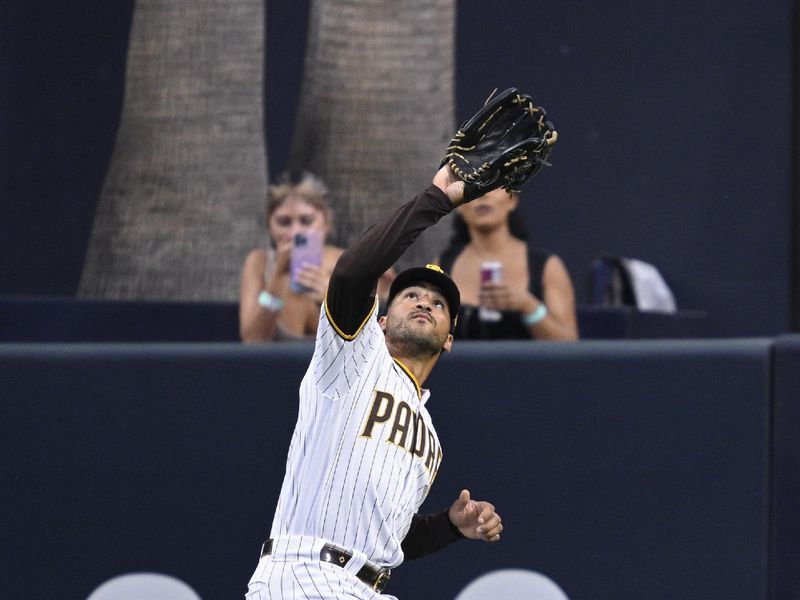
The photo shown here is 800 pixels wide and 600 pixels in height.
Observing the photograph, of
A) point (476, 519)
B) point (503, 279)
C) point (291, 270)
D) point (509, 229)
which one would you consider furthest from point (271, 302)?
point (476, 519)

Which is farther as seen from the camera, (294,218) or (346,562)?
(294,218)

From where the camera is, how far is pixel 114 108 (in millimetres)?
8555

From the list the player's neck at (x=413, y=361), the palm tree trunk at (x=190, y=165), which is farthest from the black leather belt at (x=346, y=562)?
the palm tree trunk at (x=190, y=165)

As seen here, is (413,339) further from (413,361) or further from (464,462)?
(464,462)

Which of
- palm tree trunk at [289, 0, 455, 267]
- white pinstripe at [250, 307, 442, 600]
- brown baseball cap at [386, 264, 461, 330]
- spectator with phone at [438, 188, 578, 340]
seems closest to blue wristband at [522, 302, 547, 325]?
spectator with phone at [438, 188, 578, 340]

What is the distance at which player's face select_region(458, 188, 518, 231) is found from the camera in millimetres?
5946

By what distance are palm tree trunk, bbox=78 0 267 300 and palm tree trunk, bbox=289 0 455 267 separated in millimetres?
391

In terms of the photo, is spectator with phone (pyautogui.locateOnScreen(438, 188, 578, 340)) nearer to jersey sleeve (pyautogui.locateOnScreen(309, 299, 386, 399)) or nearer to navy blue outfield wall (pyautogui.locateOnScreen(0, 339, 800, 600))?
navy blue outfield wall (pyautogui.locateOnScreen(0, 339, 800, 600))

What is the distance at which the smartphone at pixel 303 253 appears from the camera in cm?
538

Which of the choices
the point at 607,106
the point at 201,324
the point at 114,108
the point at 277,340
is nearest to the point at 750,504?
the point at 277,340

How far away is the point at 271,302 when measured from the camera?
5496mm

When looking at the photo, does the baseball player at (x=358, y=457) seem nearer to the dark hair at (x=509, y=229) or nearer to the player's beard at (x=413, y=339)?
the player's beard at (x=413, y=339)

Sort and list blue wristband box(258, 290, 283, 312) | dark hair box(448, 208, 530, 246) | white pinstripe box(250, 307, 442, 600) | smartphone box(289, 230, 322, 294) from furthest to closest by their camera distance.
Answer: dark hair box(448, 208, 530, 246) < blue wristband box(258, 290, 283, 312) < smartphone box(289, 230, 322, 294) < white pinstripe box(250, 307, 442, 600)

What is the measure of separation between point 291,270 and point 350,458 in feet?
6.10
